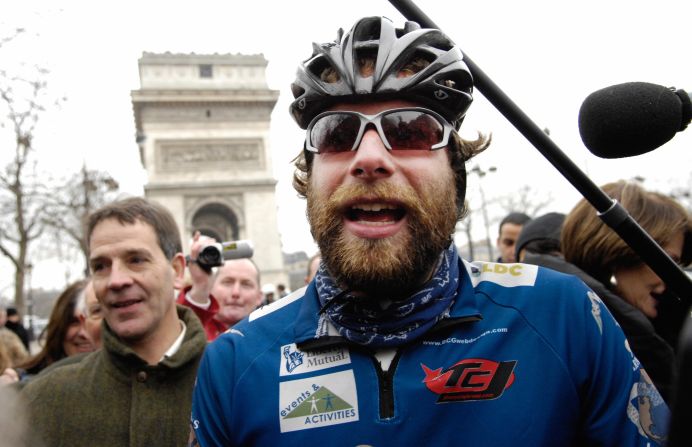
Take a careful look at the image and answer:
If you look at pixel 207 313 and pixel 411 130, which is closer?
pixel 411 130

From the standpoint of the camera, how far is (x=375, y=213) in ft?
5.83

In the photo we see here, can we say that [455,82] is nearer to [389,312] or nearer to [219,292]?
[389,312]

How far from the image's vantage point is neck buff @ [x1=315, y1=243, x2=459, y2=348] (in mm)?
1679

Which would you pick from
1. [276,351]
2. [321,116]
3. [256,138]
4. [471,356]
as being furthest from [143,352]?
[256,138]

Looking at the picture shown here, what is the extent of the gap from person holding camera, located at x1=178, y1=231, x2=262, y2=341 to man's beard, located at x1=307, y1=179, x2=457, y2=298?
2997 mm

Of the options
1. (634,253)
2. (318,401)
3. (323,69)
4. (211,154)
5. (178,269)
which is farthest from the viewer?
(211,154)

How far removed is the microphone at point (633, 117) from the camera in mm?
1391

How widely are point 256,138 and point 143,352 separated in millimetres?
34642

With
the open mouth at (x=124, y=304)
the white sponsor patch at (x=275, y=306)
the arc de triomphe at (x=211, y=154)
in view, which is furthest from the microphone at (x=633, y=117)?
the arc de triomphe at (x=211, y=154)

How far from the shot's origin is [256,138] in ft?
121

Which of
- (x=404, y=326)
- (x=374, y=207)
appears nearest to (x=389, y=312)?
(x=404, y=326)

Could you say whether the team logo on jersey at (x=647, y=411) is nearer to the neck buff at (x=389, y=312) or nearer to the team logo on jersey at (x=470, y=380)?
the team logo on jersey at (x=470, y=380)

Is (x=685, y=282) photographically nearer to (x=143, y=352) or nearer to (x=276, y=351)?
(x=276, y=351)

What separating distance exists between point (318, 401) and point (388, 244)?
46 cm
